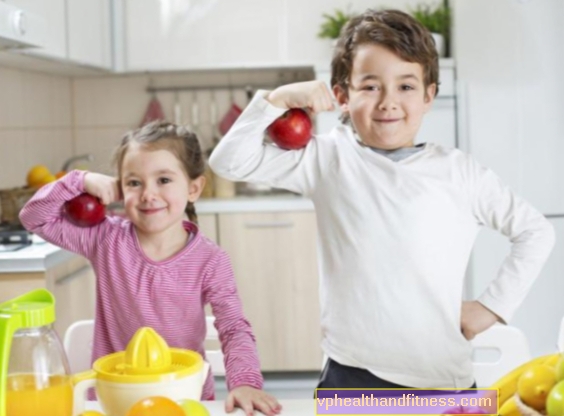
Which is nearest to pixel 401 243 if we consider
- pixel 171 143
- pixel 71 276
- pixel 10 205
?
pixel 171 143

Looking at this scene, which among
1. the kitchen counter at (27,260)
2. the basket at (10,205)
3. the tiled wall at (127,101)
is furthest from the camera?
the tiled wall at (127,101)

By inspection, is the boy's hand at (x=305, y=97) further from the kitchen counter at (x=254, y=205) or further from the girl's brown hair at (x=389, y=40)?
the kitchen counter at (x=254, y=205)

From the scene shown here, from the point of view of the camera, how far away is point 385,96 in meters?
1.28

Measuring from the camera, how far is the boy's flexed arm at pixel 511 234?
133 cm

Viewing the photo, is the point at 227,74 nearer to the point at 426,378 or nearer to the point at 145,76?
the point at 145,76

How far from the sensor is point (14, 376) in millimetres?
854

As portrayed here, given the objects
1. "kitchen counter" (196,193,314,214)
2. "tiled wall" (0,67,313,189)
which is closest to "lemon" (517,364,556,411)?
"kitchen counter" (196,193,314,214)

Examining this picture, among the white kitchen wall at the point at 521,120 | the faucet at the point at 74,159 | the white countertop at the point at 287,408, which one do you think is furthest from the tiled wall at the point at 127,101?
the white countertop at the point at 287,408

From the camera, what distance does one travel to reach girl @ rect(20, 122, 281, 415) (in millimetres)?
1362

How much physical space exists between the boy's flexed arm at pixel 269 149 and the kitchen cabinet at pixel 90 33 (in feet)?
5.36

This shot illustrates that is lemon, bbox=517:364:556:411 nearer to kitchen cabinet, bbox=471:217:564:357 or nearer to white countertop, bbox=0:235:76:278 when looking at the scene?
white countertop, bbox=0:235:76:278

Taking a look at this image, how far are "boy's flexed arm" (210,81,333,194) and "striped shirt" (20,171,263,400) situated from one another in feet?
0.55

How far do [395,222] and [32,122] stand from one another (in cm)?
214

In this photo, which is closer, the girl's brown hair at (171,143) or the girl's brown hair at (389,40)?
the girl's brown hair at (389,40)
